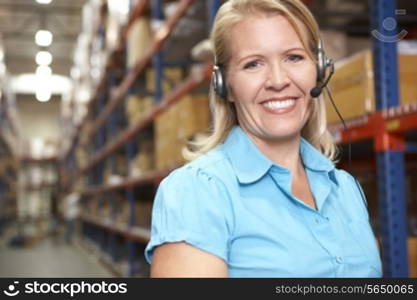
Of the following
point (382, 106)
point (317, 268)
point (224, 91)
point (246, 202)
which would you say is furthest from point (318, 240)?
point (382, 106)

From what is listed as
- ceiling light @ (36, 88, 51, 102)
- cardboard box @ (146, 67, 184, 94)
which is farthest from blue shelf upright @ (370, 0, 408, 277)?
ceiling light @ (36, 88, 51, 102)

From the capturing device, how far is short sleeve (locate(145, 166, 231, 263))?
40.0 inches

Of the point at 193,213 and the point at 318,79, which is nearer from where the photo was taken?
the point at 193,213

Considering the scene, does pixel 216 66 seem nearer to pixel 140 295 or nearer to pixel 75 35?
pixel 140 295

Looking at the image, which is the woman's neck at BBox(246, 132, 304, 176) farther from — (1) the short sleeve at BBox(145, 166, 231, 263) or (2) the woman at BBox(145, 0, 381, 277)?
(1) the short sleeve at BBox(145, 166, 231, 263)

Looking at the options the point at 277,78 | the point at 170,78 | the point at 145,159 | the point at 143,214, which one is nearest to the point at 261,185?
the point at 277,78

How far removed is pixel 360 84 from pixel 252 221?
3.93 ft

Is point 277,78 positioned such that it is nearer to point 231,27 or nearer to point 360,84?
point 231,27

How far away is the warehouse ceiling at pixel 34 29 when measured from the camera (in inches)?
564

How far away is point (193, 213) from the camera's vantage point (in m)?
1.03

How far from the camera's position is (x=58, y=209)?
55.0 ft

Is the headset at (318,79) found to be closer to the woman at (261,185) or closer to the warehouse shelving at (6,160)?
the woman at (261,185)
